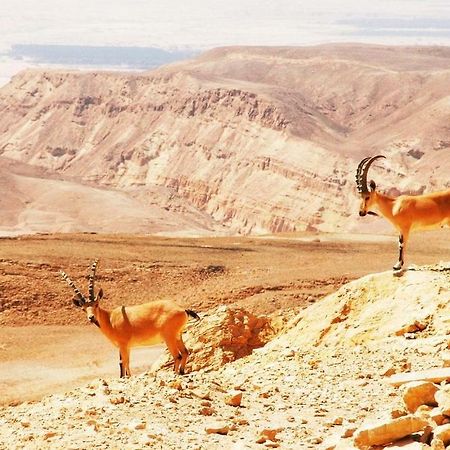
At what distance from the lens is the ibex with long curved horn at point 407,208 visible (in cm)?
1917

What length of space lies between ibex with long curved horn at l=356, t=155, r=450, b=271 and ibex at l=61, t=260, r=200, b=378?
14.8 ft

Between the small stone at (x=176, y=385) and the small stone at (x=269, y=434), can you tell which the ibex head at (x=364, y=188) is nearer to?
the small stone at (x=176, y=385)

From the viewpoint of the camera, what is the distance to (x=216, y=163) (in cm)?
13262

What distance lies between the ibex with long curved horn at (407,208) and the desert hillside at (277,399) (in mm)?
1548

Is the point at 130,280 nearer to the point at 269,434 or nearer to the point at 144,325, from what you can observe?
the point at 144,325

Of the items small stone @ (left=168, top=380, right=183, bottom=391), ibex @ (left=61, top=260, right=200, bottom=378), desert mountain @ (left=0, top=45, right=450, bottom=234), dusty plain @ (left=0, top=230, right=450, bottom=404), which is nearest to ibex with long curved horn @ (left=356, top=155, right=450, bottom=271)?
ibex @ (left=61, top=260, right=200, bottom=378)

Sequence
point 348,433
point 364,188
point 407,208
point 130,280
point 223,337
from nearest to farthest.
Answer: point 348,433, point 407,208, point 364,188, point 223,337, point 130,280

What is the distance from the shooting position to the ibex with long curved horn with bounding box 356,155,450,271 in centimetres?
1917

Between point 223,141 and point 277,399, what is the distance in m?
124

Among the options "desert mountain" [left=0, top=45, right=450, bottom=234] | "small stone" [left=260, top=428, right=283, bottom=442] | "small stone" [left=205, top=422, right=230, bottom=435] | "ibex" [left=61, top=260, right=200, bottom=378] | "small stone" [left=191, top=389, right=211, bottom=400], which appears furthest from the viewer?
"desert mountain" [left=0, top=45, right=450, bottom=234]

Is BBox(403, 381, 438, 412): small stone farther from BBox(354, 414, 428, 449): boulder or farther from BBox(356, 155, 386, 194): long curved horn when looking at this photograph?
BBox(356, 155, 386, 194): long curved horn

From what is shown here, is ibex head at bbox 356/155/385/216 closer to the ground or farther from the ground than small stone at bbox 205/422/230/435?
farther from the ground

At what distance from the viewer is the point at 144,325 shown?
18.7m

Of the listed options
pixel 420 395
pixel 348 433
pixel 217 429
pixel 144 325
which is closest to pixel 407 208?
pixel 144 325
